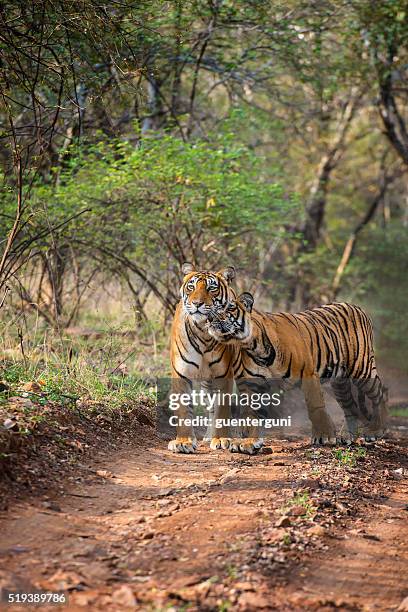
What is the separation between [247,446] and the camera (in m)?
6.41

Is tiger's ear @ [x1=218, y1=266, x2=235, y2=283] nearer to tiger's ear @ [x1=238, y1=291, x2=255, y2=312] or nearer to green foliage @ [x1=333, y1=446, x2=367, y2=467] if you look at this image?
tiger's ear @ [x1=238, y1=291, x2=255, y2=312]

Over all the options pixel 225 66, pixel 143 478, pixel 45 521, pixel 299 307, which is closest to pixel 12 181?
pixel 225 66

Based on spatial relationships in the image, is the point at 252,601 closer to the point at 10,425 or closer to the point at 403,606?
the point at 403,606

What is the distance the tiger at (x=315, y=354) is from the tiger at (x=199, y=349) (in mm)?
90

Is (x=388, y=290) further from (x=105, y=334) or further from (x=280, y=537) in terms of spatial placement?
(x=280, y=537)

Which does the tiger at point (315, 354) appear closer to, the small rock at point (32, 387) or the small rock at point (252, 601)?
the small rock at point (32, 387)

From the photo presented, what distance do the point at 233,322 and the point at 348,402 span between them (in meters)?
1.80

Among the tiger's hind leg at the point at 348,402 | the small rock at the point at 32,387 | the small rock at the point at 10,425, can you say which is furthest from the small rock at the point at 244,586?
the tiger's hind leg at the point at 348,402

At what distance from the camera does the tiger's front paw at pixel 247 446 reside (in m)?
6.42

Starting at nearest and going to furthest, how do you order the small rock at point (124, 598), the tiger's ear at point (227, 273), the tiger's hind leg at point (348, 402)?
Result: 1. the small rock at point (124, 598)
2. the tiger's ear at point (227, 273)
3. the tiger's hind leg at point (348, 402)

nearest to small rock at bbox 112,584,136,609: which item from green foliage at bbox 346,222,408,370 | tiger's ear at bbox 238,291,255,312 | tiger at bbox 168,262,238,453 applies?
tiger at bbox 168,262,238,453

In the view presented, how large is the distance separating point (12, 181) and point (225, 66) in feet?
13.0

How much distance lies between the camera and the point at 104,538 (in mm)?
4129

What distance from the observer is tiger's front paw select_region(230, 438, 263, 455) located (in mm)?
6418
